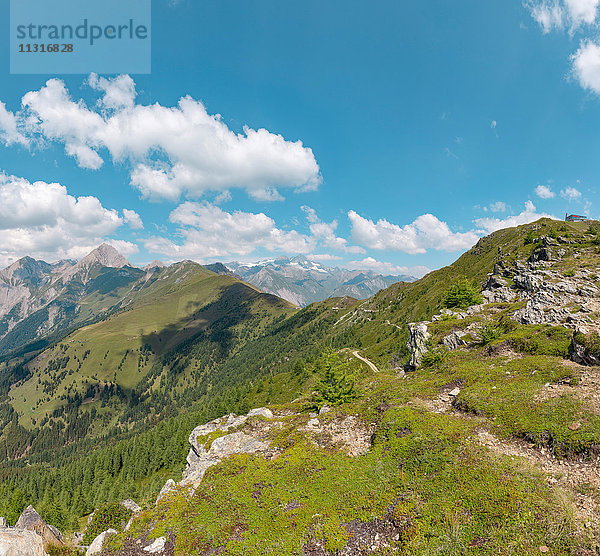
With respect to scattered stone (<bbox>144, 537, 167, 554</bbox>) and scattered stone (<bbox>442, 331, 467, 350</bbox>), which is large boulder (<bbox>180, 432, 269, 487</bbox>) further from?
scattered stone (<bbox>442, 331, 467, 350</bbox>)

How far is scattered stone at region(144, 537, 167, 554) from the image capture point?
17.1 metres

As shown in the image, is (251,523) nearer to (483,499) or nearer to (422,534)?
(422,534)

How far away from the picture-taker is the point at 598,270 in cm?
5212

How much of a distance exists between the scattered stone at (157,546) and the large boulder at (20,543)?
37.0ft

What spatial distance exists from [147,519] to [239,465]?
7407 millimetres

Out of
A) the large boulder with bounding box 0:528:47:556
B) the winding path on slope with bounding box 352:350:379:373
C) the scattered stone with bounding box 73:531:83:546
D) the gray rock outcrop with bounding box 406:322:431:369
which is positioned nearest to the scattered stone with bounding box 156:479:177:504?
the large boulder with bounding box 0:528:47:556

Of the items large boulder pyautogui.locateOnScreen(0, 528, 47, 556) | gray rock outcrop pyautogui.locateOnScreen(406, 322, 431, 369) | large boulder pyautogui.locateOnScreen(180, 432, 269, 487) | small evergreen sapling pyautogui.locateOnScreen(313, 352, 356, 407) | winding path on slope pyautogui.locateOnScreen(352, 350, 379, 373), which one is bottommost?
winding path on slope pyautogui.locateOnScreen(352, 350, 379, 373)

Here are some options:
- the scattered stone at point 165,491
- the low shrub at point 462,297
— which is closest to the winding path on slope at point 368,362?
the low shrub at point 462,297

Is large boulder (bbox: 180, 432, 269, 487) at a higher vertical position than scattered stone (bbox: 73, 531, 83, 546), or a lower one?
higher

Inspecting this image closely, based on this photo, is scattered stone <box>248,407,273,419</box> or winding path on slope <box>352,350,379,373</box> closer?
scattered stone <box>248,407,273,419</box>

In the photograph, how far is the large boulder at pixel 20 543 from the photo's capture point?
19078 mm

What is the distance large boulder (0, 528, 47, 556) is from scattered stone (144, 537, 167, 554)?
37.0 feet

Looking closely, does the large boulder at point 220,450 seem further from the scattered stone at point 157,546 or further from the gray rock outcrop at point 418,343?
the gray rock outcrop at point 418,343

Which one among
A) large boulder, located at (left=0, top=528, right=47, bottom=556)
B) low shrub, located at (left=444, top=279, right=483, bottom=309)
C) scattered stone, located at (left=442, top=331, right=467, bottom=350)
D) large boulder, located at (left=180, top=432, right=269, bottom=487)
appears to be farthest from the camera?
low shrub, located at (left=444, top=279, right=483, bottom=309)
